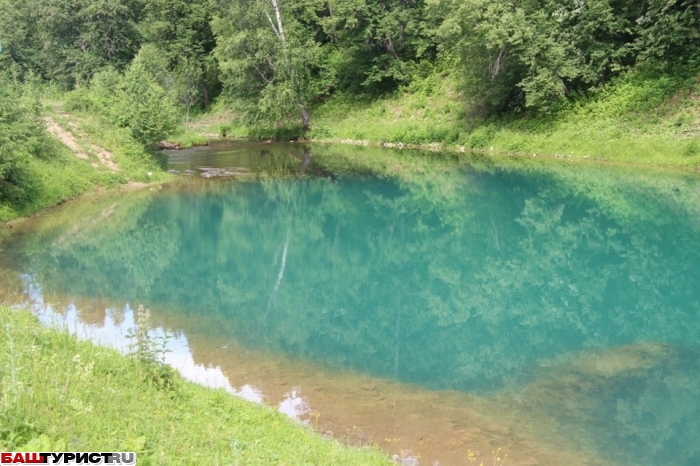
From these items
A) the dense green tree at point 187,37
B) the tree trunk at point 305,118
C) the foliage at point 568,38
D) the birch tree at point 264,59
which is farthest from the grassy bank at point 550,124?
the dense green tree at point 187,37

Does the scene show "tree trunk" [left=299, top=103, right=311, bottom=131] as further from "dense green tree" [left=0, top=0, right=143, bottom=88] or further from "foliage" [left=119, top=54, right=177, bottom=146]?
"dense green tree" [left=0, top=0, right=143, bottom=88]

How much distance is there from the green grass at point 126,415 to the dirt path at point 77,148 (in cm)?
2312

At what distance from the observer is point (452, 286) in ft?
53.5

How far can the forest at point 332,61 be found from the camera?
111ft

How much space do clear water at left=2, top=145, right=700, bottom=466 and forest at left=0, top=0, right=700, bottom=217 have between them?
6.52 meters

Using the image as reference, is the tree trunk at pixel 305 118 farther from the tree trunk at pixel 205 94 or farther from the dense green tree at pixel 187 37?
the tree trunk at pixel 205 94

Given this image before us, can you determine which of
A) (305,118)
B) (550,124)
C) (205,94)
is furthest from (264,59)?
(550,124)

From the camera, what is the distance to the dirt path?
3027cm

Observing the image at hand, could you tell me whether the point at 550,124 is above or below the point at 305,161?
above

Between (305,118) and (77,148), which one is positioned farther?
(305,118)

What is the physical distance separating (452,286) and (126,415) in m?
11.2

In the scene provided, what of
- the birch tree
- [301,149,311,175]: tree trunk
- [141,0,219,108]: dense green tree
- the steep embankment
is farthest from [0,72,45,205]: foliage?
[141,0,219,108]: dense green tree

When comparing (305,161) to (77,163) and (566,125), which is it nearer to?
(77,163)

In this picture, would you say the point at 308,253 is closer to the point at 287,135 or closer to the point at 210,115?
the point at 287,135
